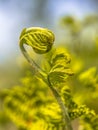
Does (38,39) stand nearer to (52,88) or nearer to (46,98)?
(52,88)

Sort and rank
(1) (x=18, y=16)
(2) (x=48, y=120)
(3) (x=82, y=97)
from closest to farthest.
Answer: (2) (x=48, y=120) → (3) (x=82, y=97) → (1) (x=18, y=16)

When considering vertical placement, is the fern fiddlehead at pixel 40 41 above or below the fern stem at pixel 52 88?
above

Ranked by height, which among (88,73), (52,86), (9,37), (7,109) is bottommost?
(52,86)

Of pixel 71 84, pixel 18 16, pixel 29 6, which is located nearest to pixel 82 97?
pixel 71 84

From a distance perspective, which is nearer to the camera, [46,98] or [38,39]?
[38,39]

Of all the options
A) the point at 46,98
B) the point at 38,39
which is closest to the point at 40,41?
the point at 38,39

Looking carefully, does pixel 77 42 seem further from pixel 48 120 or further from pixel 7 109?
pixel 48 120

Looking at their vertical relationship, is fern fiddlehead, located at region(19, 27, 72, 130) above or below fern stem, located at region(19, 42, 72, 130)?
above

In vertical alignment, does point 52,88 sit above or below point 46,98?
below
